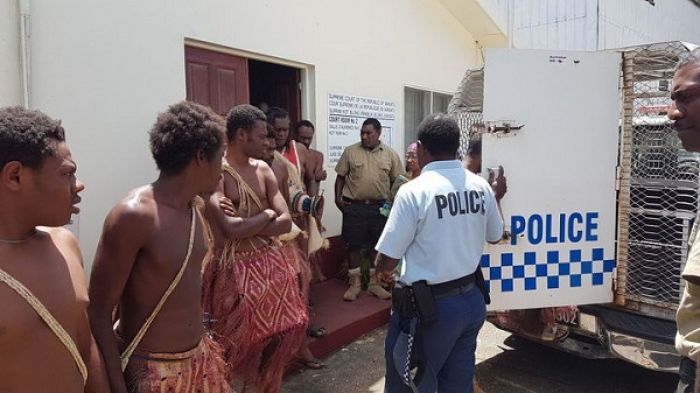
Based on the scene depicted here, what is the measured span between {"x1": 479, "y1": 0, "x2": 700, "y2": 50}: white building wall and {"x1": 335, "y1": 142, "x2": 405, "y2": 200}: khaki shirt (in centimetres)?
293

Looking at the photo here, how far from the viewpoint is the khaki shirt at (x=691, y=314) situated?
139 cm

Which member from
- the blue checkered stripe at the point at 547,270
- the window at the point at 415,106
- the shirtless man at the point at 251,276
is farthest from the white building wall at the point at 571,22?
the shirtless man at the point at 251,276

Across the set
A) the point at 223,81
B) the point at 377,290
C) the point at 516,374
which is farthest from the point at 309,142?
the point at 516,374

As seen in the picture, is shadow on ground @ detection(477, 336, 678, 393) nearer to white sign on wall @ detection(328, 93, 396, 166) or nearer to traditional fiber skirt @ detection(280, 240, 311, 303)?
traditional fiber skirt @ detection(280, 240, 311, 303)

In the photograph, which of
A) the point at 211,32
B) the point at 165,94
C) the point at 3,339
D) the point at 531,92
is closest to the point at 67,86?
the point at 165,94

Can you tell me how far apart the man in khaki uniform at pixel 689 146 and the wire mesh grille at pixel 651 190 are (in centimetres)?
143

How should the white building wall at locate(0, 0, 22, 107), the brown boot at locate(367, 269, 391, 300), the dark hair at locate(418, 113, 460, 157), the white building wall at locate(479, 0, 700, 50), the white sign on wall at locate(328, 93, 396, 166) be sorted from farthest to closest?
the white building wall at locate(479, 0, 700, 50), the white sign on wall at locate(328, 93, 396, 166), the brown boot at locate(367, 269, 391, 300), the white building wall at locate(0, 0, 22, 107), the dark hair at locate(418, 113, 460, 157)

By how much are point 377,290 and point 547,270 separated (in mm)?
2114

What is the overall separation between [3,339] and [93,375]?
0.36 meters

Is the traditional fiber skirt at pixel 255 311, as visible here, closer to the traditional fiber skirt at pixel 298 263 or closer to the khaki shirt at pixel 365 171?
the traditional fiber skirt at pixel 298 263

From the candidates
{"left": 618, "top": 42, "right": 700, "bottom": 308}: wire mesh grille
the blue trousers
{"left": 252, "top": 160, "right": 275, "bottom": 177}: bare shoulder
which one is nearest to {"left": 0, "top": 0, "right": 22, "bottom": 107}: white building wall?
{"left": 252, "top": 160, "right": 275, "bottom": 177}: bare shoulder

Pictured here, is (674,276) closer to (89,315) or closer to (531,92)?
(531,92)

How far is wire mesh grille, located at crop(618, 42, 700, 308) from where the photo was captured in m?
3.00

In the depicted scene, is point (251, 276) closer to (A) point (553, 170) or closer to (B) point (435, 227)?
(B) point (435, 227)
